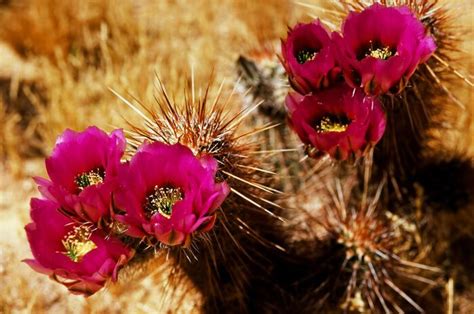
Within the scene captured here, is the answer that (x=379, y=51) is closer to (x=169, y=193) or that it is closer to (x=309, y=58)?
(x=309, y=58)

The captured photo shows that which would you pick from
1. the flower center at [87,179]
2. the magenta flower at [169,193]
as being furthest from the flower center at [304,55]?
the flower center at [87,179]

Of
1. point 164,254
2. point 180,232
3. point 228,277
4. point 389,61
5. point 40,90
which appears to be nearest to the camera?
point 180,232

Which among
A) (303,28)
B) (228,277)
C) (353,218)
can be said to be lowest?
(228,277)

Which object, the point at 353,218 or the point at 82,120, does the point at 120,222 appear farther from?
the point at 82,120

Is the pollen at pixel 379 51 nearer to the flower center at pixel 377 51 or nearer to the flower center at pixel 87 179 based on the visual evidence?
the flower center at pixel 377 51

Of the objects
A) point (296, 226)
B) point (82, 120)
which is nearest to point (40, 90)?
point (82, 120)

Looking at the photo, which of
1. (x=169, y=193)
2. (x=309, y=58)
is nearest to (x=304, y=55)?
(x=309, y=58)

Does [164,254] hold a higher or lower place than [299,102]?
lower
